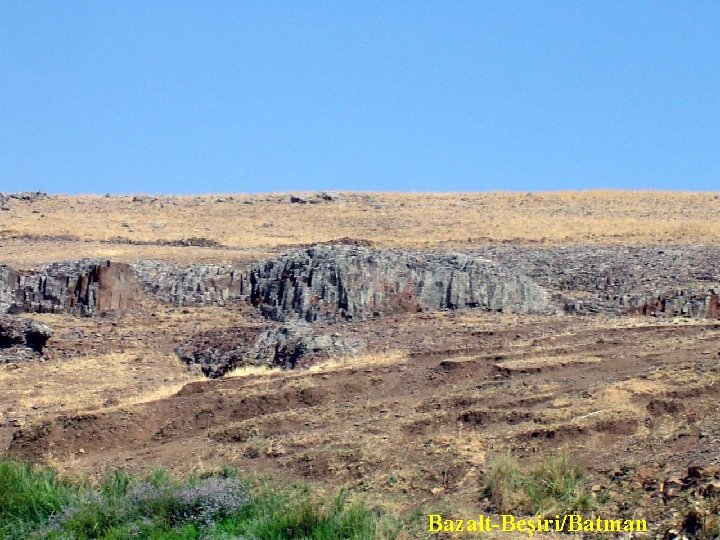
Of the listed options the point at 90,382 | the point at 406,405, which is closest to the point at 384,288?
the point at 90,382

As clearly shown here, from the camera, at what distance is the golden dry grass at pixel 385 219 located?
143 ft

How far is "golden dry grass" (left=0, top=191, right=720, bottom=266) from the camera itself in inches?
1713

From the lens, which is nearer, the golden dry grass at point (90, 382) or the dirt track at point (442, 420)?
the dirt track at point (442, 420)

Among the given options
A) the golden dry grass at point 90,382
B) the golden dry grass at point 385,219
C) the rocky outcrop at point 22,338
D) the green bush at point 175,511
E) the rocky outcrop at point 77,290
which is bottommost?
the green bush at point 175,511

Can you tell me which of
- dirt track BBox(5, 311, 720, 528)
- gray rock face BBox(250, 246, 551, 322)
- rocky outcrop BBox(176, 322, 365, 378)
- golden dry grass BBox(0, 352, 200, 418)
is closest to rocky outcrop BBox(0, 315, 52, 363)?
golden dry grass BBox(0, 352, 200, 418)

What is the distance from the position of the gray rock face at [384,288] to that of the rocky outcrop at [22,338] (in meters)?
4.44

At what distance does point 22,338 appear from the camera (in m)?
23.3

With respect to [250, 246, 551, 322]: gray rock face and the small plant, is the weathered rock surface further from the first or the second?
the small plant

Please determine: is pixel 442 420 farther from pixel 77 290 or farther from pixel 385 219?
pixel 385 219

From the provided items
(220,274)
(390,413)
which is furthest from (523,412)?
(220,274)

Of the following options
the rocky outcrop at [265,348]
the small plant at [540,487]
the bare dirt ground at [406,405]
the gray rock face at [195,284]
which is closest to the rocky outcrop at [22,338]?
the bare dirt ground at [406,405]

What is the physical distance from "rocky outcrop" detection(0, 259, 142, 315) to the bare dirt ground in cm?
78

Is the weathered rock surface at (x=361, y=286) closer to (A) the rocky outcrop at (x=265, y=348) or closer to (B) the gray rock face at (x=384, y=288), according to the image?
(B) the gray rock face at (x=384, y=288)

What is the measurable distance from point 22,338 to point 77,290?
349cm
